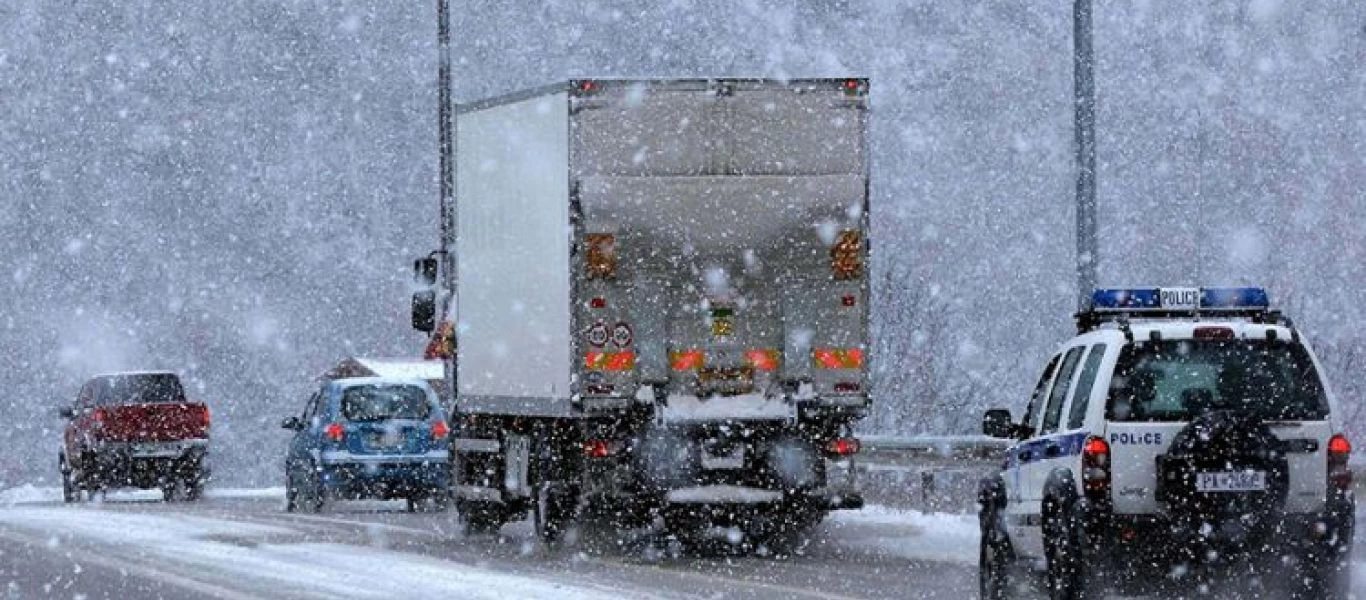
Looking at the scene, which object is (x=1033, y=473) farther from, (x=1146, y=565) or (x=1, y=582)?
(x=1, y=582)

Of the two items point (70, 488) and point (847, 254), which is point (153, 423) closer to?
A: point (70, 488)

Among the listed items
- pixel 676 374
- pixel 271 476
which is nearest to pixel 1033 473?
pixel 676 374

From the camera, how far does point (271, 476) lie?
128 metres

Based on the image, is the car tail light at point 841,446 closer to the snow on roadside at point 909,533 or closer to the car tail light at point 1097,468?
the snow on roadside at point 909,533

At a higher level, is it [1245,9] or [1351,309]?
[1245,9]

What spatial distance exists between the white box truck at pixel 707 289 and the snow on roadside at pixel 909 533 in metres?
0.79

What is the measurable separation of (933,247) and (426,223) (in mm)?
37859

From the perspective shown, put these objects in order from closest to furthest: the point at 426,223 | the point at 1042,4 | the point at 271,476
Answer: the point at 271,476 → the point at 426,223 → the point at 1042,4

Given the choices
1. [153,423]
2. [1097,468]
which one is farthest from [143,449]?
[1097,468]

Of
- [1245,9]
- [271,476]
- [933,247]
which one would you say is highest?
[1245,9]

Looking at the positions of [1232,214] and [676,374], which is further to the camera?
[1232,214]

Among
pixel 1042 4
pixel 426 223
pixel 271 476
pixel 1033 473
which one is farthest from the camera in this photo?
pixel 1042 4

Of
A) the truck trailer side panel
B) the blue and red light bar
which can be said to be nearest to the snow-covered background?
the truck trailer side panel

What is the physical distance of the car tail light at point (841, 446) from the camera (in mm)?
21547
